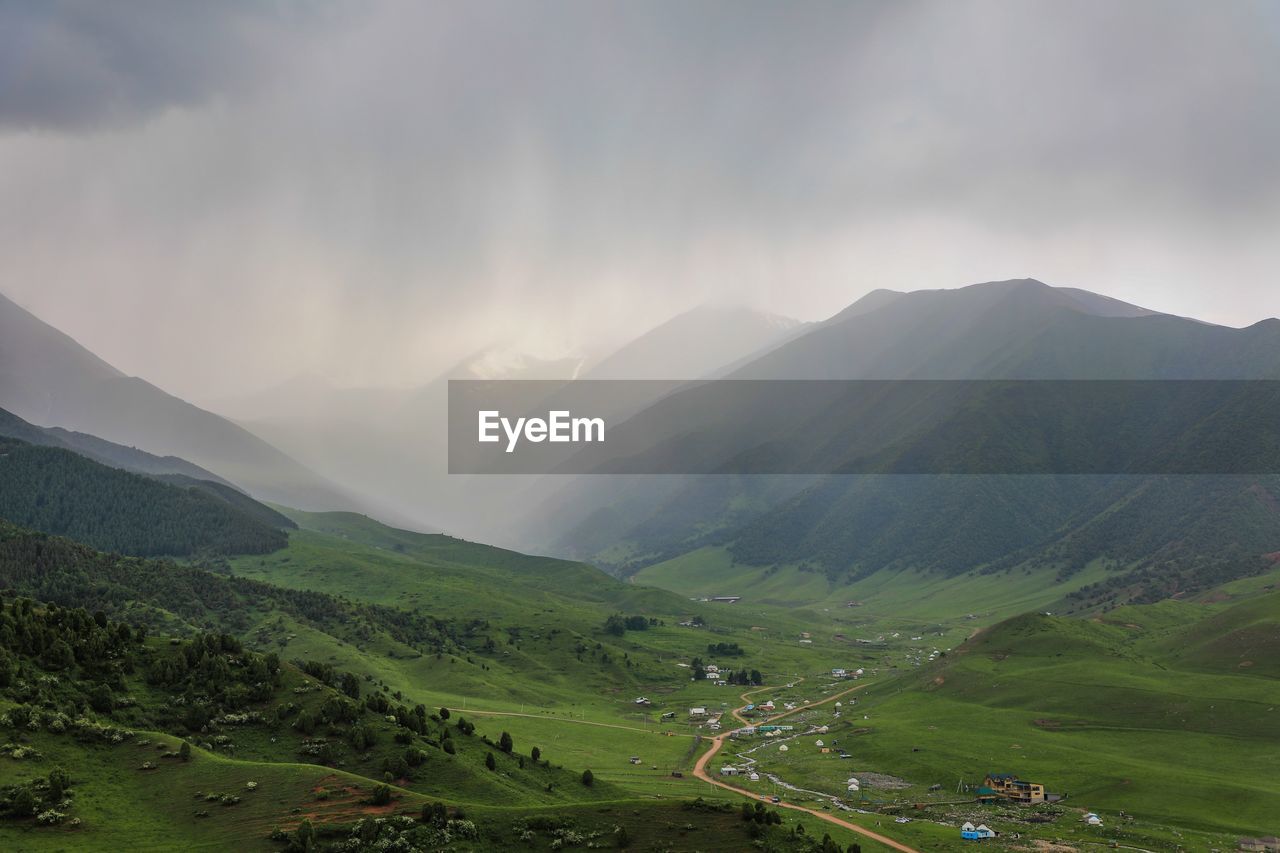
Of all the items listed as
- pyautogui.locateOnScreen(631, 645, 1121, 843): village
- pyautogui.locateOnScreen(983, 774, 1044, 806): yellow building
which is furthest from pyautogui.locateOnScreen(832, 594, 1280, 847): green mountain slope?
pyautogui.locateOnScreen(983, 774, 1044, 806): yellow building

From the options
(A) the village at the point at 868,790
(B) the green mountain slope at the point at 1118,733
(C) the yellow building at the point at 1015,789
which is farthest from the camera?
(C) the yellow building at the point at 1015,789

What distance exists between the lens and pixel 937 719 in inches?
6914

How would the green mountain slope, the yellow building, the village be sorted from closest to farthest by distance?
the village
the green mountain slope
the yellow building

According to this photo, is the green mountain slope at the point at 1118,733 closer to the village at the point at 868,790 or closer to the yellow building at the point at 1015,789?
the village at the point at 868,790

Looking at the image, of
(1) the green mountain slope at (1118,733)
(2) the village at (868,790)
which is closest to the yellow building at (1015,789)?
(2) the village at (868,790)

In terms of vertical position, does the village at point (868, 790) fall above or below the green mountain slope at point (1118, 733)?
below

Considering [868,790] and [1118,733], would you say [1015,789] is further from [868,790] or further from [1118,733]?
[1118,733]

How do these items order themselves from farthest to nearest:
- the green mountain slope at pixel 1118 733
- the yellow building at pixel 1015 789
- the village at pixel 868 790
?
the yellow building at pixel 1015 789
the green mountain slope at pixel 1118 733
the village at pixel 868 790

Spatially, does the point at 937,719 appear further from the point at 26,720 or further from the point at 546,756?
the point at 26,720

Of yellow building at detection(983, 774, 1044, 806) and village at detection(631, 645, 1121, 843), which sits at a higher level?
yellow building at detection(983, 774, 1044, 806)

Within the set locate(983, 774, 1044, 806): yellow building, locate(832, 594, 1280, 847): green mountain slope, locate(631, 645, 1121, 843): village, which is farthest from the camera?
locate(983, 774, 1044, 806): yellow building

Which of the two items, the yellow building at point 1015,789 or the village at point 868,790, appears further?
the yellow building at point 1015,789

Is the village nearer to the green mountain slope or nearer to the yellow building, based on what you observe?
the yellow building

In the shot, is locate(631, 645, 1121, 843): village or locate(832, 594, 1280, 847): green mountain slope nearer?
locate(631, 645, 1121, 843): village
